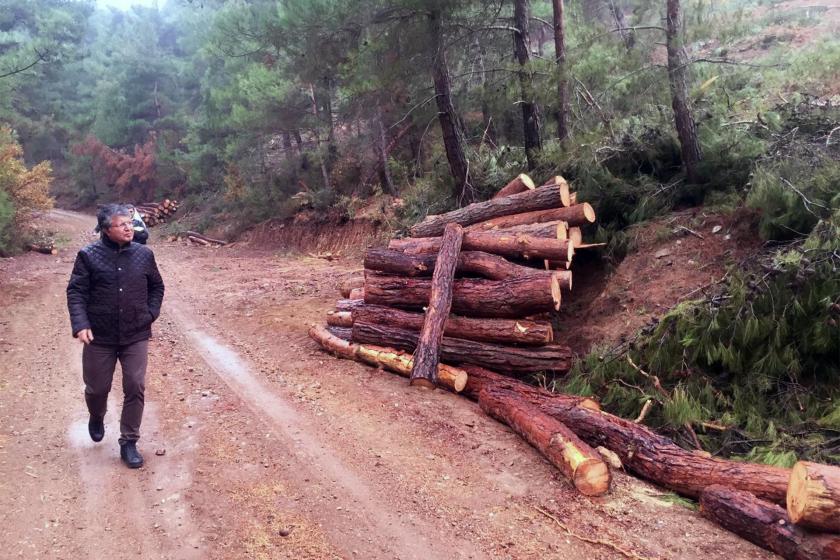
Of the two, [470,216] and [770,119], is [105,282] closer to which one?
[470,216]

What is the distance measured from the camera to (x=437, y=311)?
7227 mm

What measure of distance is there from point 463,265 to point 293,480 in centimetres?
Answer: 410

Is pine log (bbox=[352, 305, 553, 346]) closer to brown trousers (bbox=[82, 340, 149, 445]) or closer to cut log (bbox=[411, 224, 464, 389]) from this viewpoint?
cut log (bbox=[411, 224, 464, 389])

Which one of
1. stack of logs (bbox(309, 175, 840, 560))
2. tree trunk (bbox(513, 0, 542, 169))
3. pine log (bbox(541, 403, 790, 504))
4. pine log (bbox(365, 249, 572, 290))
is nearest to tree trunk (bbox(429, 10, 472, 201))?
tree trunk (bbox(513, 0, 542, 169))

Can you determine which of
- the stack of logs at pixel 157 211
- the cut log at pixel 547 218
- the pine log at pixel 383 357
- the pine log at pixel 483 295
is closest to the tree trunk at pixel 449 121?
the cut log at pixel 547 218

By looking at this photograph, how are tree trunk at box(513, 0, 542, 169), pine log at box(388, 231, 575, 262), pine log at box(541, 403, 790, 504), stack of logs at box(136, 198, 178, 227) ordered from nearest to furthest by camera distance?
1. pine log at box(541, 403, 790, 504)
2. pine log at box(388, 231, 575, 262)
3. tree trunk at box(513, 0, 542, 169)
4. stack of logs at box(136, 198, 178, 227)

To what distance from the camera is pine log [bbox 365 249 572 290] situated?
24.6 feet

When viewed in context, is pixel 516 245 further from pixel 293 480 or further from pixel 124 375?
pixel 124 375

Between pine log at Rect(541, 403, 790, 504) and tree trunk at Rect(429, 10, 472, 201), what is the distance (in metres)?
7.72

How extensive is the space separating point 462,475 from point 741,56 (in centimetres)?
2283

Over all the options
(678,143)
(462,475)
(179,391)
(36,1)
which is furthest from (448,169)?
(36,1)

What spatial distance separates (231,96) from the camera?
24.1 metres

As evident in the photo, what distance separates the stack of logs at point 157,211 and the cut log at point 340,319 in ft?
87.5

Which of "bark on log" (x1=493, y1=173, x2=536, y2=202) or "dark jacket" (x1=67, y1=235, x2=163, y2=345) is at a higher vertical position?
"bark on log" (x1=493, y1=173, x2=536, y2=202)
